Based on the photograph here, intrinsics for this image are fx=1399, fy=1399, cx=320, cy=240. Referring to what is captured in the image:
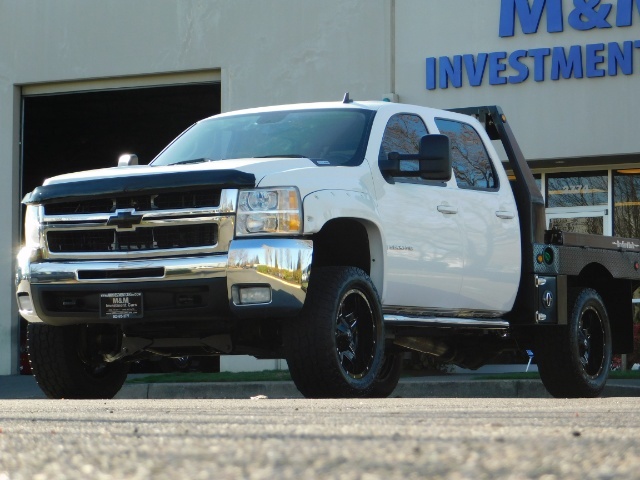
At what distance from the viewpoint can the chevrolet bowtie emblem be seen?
26.9 ft

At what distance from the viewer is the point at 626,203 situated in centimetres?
1941

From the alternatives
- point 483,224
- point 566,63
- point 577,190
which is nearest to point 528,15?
point 566,63

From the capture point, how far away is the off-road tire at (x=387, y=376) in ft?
34.6

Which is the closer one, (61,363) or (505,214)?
(61,363)

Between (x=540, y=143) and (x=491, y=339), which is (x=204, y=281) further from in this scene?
(x=540, y=143)

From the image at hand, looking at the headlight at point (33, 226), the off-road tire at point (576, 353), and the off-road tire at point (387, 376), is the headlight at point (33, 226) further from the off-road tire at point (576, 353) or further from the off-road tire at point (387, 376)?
the off-road tire at point (576, 353)

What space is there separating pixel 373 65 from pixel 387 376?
9924mm

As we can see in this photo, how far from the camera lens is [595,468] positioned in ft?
10.4

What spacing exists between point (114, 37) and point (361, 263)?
13.6 metres

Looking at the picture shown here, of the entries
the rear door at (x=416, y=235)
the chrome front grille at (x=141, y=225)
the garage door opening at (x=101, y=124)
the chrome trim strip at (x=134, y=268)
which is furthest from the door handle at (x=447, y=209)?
the garage door opening at (x=101, y=124)

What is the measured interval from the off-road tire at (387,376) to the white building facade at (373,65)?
28.2ft

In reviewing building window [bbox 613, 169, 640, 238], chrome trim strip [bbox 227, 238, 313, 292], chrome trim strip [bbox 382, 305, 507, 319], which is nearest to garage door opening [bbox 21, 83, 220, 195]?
building window [bbox 613, 169, 640, 238]

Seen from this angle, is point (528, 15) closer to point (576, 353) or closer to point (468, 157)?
point (468, 157)

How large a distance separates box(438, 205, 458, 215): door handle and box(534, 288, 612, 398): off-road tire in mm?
1494
